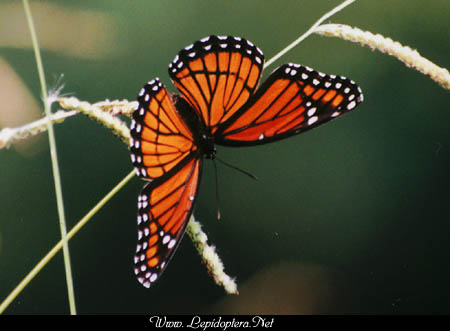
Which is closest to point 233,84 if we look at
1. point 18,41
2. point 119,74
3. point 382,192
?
point 18,41

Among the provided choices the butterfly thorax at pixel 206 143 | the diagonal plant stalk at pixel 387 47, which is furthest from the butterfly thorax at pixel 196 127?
the diagonal plant stalk at pixel 387 47

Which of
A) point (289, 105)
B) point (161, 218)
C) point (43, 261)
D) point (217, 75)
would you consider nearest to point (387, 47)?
point (289, 105)

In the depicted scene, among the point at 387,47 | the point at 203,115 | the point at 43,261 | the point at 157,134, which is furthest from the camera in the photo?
the point at 203,115

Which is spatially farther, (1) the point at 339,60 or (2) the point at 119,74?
(1) the point at 339,60

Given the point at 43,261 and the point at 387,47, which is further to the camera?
the point at 387,47

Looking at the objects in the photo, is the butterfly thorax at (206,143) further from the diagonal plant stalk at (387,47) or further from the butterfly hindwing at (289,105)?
the diagonal plant stalk at (387,47)

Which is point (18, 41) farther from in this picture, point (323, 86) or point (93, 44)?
point (323, 86)

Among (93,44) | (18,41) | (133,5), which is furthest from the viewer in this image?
(133,5)

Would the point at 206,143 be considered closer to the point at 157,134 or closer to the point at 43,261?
the point at 157,134
